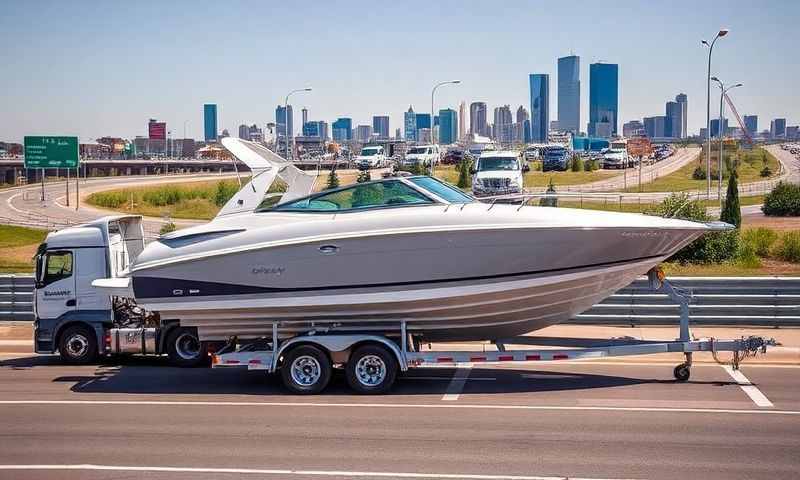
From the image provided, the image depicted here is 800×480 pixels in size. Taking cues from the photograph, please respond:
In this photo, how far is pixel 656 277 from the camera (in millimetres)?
13844

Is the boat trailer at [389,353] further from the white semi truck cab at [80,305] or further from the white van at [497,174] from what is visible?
the white van at [497,174]

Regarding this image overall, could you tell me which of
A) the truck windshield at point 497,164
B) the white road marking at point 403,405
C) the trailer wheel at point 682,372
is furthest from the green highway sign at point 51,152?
the trailer wheel at point 682,372

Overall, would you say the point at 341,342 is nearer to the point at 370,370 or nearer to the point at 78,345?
the point at 370,370

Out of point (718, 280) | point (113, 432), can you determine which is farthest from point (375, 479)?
point (718, 280)

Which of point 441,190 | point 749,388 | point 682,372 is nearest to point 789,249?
point 682,372

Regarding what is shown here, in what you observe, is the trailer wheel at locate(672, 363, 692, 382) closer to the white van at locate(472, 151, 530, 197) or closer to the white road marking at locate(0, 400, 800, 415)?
the white road marking at locate(0, 400, 800, 415)

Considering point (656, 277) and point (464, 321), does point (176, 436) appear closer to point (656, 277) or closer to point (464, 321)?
point (464, 321)

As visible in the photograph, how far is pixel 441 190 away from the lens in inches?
553

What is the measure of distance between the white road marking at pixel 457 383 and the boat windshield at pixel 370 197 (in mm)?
2488

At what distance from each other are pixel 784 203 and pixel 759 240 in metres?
16.9

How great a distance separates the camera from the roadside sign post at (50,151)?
181ft

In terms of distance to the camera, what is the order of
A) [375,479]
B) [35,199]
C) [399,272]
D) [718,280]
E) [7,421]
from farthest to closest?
[35,199] → [718,280] → [399,272] → [7,421] → [375,479]

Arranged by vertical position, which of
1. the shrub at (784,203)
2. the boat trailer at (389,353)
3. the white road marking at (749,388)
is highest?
the shrub at (784,203)

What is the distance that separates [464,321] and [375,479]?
4.64 m
